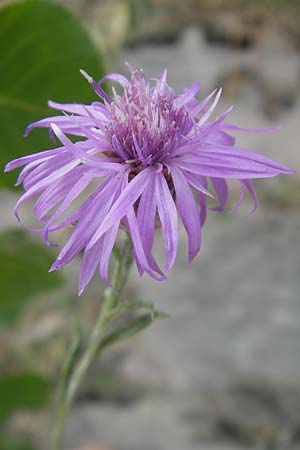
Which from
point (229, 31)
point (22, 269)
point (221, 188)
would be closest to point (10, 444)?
point (22, 269)

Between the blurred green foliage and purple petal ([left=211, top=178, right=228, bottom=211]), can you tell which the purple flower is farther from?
the blurred green foliage

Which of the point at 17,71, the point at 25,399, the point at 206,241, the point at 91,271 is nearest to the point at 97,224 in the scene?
the point at 91,271

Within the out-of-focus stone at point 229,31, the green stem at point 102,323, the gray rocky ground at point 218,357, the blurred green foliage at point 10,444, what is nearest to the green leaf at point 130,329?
the green stem at point 102,323

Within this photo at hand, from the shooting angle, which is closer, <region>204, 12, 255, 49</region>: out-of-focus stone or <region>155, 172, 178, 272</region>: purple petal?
<region>155, 172, 178, 272</region>: purple petal

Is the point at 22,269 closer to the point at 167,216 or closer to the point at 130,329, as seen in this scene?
the point at 130,329

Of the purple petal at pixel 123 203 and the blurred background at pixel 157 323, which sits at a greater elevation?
the purple petal at pixel 123 203

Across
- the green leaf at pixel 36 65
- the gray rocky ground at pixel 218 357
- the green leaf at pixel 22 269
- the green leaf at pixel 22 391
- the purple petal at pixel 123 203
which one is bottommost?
the gray rocky ground at pixel 218 357

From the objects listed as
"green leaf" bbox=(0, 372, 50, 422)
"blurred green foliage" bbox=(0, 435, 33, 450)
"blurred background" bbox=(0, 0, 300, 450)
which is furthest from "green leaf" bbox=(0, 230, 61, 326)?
"blurred green foliage" bbox=(0, 435, 33, 450)

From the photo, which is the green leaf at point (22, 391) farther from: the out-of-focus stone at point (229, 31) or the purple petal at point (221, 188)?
the out-of-focus stone at point (229, 31)
